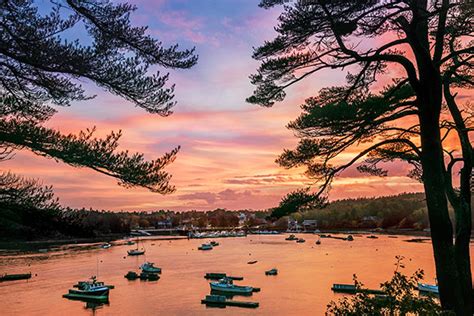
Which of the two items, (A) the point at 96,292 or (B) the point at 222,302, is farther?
(A) the point at 96,292

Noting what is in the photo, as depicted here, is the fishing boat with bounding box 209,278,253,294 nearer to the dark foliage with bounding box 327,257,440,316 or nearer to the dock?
the dock

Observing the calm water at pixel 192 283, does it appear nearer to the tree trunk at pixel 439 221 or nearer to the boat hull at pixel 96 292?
the boat hull at pixel 96 292

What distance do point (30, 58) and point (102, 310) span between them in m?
27.0

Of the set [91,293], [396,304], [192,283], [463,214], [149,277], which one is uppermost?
[463,214]

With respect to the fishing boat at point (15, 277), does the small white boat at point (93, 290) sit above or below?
above

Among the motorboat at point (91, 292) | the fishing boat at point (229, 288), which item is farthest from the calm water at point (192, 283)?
the motorboat at point (91, 292)

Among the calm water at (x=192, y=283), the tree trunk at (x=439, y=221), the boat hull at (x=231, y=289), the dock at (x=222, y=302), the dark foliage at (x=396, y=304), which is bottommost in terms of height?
the calm water at (x=192, y=283)

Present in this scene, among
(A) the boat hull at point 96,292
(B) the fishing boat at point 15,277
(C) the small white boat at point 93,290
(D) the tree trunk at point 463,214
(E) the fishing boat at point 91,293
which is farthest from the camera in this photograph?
(B) the fishing boat at point 15,277

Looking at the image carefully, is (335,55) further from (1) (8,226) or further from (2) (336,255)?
(2) (336,255)

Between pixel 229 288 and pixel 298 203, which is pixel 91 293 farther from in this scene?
pixel 298 203

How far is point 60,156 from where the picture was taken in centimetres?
734

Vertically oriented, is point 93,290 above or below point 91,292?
above

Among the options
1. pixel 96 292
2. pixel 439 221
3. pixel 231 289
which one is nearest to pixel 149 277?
pixel 96 292

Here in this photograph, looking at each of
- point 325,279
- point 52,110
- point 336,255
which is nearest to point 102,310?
point 325,279
